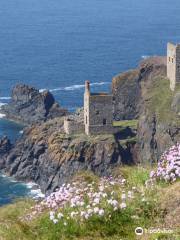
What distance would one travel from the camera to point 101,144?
82688 millimetres

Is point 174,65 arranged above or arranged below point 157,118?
above

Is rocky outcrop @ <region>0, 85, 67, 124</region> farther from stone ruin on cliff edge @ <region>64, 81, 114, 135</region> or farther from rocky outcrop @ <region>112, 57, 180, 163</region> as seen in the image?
stone ruin on cliff edge @ <region>64, 81, 114, 135</region>

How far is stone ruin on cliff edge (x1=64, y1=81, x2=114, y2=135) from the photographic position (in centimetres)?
8369

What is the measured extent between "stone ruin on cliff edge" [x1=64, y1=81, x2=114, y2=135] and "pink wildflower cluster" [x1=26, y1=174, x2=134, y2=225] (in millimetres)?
65813

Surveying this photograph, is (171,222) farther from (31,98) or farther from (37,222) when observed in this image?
(31,98)

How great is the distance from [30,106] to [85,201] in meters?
107

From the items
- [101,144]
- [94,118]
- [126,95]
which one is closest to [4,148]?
[126,95]

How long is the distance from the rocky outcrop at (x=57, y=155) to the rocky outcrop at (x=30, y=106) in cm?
2111

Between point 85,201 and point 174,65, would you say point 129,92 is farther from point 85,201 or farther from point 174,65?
point 85,201

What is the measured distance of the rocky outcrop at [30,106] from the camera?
11888cm

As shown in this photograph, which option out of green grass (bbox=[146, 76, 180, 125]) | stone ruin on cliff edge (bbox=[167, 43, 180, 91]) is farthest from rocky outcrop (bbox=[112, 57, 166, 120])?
stone ruin on cliff edge (bbox=[167, 43, 180, 91])

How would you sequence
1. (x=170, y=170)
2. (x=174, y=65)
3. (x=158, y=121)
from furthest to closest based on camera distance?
(x=174, y=65) < (x=158, y=121) < (x=170, y=170)

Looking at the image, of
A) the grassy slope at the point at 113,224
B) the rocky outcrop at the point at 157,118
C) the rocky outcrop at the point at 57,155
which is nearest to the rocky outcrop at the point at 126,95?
the rocky outcrop at the point at 157,118

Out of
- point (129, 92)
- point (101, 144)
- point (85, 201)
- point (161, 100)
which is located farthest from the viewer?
point (129, 92)
